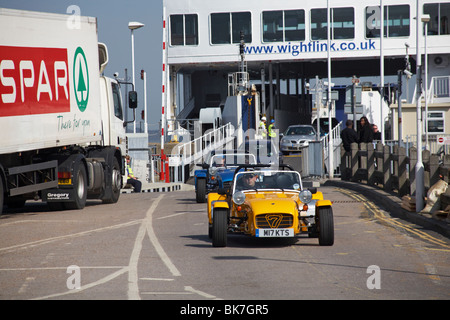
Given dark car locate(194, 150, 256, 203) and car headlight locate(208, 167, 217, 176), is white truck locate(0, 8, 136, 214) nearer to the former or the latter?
dark car locate(194, 150, 256, 203)

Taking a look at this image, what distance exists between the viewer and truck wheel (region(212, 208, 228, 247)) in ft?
41.3

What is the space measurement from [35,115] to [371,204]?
872 cm

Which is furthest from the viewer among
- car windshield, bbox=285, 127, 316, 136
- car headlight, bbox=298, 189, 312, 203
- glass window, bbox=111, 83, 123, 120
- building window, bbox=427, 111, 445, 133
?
building window, bbox=427, 111, 445, 133

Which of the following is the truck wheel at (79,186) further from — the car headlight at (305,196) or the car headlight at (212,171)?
the car headlight at (305,196)

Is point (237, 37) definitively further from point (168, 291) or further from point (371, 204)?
point (168, 291)

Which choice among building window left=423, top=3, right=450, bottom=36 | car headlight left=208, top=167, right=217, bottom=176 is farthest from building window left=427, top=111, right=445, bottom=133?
car headlight left=208, top=167, right=217, bottom=176

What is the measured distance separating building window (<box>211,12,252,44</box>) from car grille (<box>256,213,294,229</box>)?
138 feet

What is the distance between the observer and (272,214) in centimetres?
1245

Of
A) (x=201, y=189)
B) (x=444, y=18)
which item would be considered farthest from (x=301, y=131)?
(x=201, y=189)

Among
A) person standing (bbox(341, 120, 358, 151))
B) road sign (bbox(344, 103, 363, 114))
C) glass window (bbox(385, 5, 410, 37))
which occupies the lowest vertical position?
person standing (bbox(341, 120, 358, 151))

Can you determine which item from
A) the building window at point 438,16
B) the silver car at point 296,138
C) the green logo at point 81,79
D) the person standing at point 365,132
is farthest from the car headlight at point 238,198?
the building window at point 438,16

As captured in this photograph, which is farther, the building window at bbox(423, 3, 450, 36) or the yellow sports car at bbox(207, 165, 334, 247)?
the building window at bbox(423, 3, 450, 36)

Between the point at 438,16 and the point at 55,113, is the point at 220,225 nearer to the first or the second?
the point at 55,113

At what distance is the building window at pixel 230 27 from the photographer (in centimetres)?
5378
